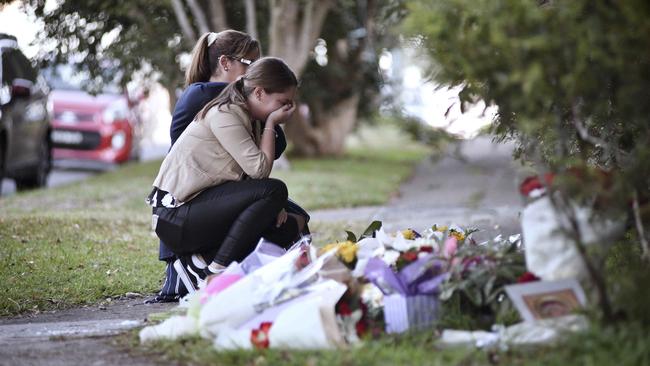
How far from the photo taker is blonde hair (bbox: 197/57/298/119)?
594 centimetres

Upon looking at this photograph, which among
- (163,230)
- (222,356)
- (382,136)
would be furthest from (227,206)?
(382,136)

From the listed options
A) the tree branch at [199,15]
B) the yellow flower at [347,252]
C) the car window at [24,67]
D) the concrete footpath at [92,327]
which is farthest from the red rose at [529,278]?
the tree branch at [199,15]

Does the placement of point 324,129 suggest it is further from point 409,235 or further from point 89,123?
point 409,235

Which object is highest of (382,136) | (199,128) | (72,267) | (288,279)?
(199,128)

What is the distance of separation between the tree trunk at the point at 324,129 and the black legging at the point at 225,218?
15334mm

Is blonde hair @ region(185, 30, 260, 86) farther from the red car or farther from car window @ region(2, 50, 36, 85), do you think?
the red car

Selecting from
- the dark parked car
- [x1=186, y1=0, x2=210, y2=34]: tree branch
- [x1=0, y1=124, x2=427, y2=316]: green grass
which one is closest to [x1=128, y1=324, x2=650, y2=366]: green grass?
[x1=0, y1=124, x2=427, y2=316]: green grass

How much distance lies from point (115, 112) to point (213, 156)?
13.4 m

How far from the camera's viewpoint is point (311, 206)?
1266cm

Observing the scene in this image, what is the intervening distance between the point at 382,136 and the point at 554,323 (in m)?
29.5

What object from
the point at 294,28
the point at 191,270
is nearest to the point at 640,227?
the point at 191,270

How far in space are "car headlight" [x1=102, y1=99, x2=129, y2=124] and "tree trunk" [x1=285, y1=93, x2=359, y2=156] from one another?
3.71 metres

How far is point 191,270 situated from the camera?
6281mm

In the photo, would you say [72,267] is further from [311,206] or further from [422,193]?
[422,193]
